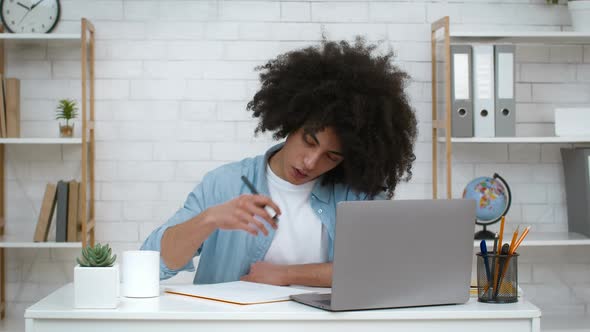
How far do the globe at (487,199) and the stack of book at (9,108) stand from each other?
1.95m

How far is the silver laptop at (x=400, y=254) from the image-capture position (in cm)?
159

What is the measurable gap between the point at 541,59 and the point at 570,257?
933 mm

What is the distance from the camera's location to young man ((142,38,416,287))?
2.13m

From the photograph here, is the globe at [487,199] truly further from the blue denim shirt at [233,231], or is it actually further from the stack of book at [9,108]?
the stack of book at [9,108]

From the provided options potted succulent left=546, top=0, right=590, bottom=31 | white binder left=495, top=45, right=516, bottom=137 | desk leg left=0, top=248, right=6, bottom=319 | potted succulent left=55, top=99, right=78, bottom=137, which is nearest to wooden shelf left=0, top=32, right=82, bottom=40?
potted succulent left=55, top=99, right=78, bottom=137

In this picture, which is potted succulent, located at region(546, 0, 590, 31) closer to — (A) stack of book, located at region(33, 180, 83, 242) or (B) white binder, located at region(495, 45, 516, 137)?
(B) white binder, located at region(495, 45, 516, 137)

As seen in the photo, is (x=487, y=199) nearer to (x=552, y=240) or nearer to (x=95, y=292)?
(x=552, y=240)

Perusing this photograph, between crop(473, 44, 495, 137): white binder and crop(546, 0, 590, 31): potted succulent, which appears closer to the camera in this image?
crop(473, 44, 495, 137): white binder

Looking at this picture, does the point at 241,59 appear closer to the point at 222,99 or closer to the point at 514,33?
the point at 222,99

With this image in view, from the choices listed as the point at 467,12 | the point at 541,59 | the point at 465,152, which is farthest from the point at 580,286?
the point at 467,12

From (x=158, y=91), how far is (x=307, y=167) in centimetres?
177

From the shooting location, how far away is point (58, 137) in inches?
149

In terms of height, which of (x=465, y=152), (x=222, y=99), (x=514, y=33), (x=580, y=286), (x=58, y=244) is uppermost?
(x=514, y=33)

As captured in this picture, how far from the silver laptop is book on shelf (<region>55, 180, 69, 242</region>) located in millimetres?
2037
